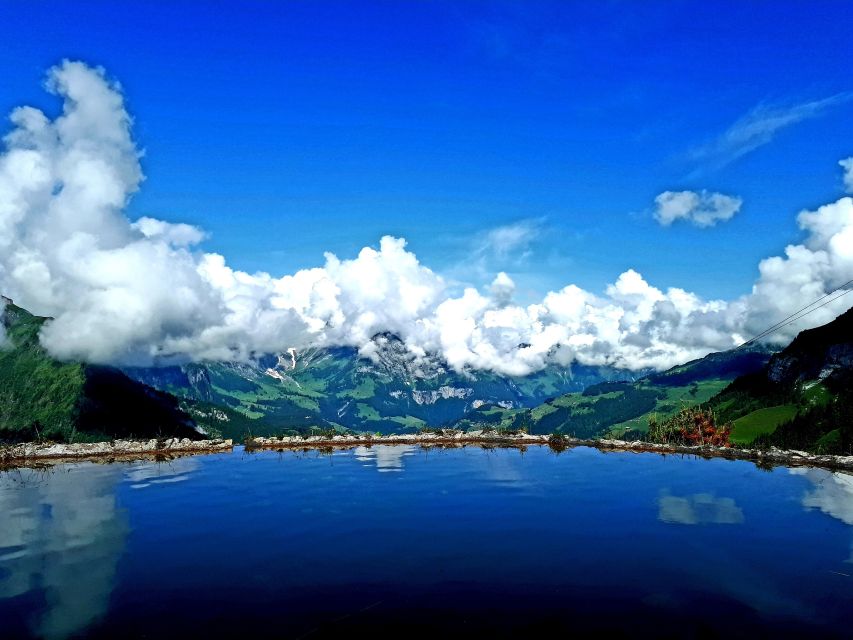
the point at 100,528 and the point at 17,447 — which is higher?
the point at 17,447

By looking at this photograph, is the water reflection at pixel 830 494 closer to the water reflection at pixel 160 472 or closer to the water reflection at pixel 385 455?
the water reflection at pixel 385 455

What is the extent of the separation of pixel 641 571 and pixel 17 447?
587ft

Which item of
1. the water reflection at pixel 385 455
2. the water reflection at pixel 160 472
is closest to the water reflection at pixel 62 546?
the water reflection at pixel 160 472

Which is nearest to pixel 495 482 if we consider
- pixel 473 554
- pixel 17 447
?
pixel 473 554

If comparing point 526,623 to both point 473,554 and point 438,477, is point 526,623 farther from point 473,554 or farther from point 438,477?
point 438,477

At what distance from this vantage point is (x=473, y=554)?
2534 inches

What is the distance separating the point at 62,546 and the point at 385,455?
107 metres

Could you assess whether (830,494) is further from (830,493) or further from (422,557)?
(422,557)

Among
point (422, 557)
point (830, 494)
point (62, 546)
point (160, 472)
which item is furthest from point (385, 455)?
point (830, 494)

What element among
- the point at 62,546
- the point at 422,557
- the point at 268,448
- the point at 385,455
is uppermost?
the point at 268,448

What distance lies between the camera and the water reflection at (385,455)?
474 ft

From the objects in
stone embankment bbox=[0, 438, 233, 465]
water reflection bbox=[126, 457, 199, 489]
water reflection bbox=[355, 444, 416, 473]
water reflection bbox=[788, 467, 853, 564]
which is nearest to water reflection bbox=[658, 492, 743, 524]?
water reflection bbox=[788, 467, 853, 564]

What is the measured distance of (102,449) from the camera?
175 metres

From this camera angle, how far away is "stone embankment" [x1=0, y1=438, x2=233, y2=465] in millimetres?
160375
